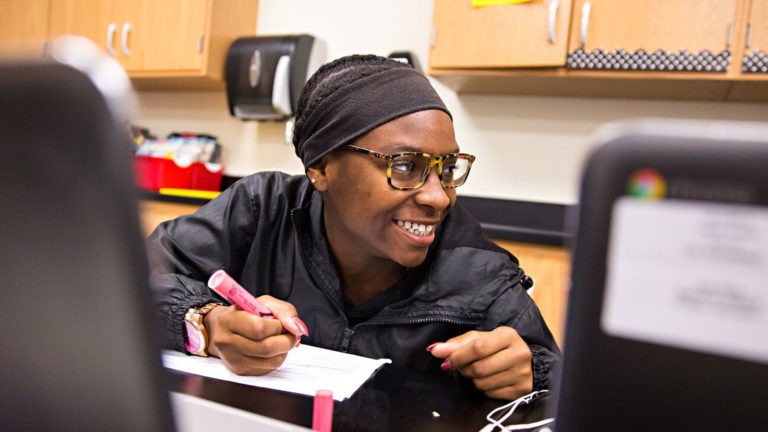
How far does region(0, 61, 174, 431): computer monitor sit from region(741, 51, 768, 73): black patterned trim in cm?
197

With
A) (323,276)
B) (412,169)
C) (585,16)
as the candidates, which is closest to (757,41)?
(585,16)

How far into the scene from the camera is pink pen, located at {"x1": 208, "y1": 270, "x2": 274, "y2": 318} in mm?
807

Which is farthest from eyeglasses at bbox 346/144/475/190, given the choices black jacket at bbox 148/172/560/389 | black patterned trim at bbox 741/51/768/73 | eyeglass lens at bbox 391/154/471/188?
black patterned trim at bbox 741/51/768/73

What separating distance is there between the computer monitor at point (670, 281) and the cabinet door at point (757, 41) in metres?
1.87

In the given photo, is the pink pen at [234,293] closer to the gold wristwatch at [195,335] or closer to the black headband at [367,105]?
the gold wristwatch at [195,335]

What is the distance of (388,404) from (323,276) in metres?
0.51

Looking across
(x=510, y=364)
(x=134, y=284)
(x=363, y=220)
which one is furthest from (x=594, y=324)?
(x=363, y=220)

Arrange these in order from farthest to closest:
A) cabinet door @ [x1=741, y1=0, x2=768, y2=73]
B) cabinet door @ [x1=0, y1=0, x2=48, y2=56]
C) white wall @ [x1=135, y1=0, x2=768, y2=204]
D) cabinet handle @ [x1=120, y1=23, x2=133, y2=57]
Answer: cabinet door @ [x1=0, y1=0, x2=48, y2=56] → cabinet handle @ [x1=120, y1=23, x2=133, y2=57] → white wall @ [x1=135, y1=0, x2=768, y2=204] → cabinet door @ [x1=741, y1=0, x2=768, y2=73]

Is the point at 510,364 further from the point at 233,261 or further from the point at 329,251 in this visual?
the point at 233,261

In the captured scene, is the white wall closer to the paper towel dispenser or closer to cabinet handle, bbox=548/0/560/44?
the paper towel dispenser

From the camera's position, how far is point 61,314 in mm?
249

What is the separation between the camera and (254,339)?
32.3 inches

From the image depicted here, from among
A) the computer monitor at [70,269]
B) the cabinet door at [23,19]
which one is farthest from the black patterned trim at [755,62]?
the cabinet door at [23,19]

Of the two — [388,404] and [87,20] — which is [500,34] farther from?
[87,20]
